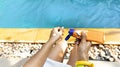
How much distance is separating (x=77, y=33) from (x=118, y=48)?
0.71 m

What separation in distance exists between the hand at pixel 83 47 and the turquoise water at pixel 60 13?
1.15m

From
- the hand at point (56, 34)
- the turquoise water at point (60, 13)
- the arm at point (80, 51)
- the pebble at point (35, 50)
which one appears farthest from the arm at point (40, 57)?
the turquoise water at point (60, 13)

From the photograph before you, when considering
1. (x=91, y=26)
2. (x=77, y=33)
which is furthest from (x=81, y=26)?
(x=77, y=33)

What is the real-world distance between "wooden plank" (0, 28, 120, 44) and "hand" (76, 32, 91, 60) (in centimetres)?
63

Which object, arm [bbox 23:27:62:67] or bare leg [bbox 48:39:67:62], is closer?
arm [bbox 23:27:62:67]

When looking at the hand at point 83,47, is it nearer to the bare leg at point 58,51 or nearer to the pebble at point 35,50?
the bare leg at point 58,51

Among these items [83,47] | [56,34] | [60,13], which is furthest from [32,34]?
[83,47]

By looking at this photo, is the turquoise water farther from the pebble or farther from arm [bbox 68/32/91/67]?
arm [bbox 68/32/91/67]

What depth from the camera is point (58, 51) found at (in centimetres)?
343

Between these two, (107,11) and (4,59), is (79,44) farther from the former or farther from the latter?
(107,11)

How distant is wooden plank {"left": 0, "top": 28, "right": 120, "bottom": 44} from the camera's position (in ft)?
13.4

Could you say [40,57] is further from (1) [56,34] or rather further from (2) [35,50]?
(2) [35,50]

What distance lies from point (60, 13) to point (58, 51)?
5.62ft

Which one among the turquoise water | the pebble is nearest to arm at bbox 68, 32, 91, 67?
the pebble
